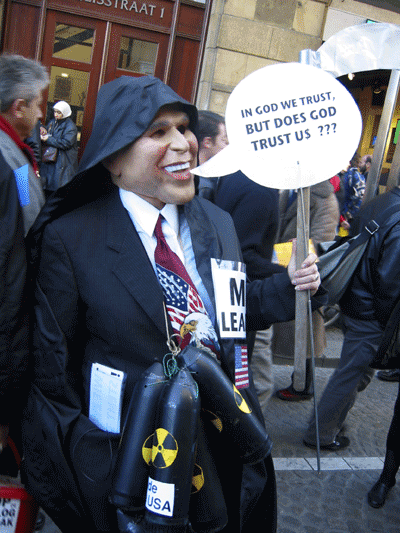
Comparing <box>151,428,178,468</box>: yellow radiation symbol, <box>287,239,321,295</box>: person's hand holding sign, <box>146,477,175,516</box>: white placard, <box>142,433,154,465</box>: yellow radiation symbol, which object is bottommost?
<box>146,477,175,516</box>: white placard

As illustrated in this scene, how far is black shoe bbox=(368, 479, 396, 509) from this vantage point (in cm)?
312

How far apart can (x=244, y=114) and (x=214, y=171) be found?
0.76 ft

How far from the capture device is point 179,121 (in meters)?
1.71

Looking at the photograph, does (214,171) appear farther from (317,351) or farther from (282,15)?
Result: (282,15)

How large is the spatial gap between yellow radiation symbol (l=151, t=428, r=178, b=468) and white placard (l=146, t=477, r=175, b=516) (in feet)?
0.15

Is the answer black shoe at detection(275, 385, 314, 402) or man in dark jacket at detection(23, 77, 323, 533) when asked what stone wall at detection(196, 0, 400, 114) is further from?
man in dark jacket at detection(23, 77, 323, 533)

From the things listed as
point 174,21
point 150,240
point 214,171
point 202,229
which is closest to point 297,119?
point 214,171

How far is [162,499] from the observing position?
1300mm

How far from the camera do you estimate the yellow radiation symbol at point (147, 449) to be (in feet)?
4.50

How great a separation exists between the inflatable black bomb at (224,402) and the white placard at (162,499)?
0.25m

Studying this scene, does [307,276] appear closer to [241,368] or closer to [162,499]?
[241,368]

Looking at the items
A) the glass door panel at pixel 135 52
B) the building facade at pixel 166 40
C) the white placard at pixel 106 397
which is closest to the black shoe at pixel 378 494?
the white placard at pixel 106 397

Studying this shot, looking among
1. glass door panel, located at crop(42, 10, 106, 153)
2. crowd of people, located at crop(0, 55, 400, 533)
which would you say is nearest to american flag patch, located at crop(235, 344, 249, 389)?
crowd of people, located at crop(0, 55, 400, 533)

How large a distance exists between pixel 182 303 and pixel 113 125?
564 millimetres
